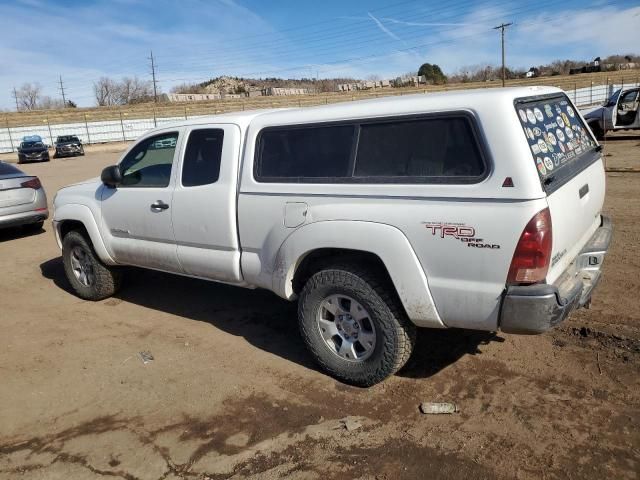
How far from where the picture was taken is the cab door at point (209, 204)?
4.26m

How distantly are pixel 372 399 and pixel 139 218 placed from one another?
282cm

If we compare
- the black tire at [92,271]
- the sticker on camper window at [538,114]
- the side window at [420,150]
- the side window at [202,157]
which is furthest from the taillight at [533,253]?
the black tire at [92,271]

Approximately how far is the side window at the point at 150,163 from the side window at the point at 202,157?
26 centimetres

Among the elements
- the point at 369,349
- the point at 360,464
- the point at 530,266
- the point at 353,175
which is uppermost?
the point at 353,175

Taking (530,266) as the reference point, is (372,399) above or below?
Answer: below

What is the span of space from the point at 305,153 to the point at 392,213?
2.96 feet

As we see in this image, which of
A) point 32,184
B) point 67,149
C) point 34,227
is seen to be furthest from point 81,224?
point 67,149

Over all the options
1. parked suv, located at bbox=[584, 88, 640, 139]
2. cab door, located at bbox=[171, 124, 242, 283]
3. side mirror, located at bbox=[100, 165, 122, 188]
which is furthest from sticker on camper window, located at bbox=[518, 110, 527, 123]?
parked suv, located at bbox=[584, 88, 640, 139]

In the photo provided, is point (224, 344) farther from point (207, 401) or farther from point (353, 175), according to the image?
point (353, 175)

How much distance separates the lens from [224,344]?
4711 mm

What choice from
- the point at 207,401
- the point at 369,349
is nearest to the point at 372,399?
the point at 369,349

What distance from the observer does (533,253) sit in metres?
2.93

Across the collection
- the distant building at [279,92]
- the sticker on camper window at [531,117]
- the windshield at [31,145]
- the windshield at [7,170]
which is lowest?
the windshield at [7,170]

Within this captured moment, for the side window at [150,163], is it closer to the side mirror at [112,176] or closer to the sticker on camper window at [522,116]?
the side mirror at [112,176]
